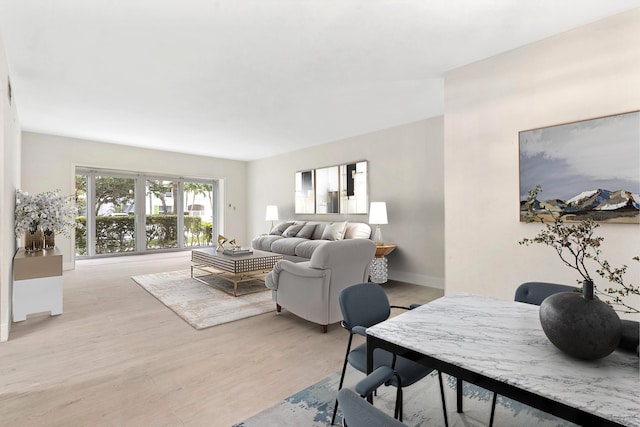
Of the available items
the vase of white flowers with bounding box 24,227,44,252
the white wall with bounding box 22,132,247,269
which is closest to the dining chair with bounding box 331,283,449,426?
the vase of white flowers with bounding box 24,227,44,252

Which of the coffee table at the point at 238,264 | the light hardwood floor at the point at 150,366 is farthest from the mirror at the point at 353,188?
the light hardwood floor at the point at 150,366

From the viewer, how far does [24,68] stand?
10.5ft

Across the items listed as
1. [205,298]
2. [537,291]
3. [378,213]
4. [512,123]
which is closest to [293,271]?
[205,298]

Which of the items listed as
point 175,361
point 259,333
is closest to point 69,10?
point 175,361

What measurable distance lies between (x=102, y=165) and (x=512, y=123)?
7.43 metres

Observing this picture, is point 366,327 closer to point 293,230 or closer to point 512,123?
point 512,123

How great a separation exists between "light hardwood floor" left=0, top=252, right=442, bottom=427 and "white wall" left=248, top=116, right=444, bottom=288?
240cm

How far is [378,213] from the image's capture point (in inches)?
198

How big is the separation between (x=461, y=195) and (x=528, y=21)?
4.99 ft

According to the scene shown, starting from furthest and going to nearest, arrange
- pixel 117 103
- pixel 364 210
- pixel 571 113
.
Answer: pixel 364 210 < pixel 117 103 < pixel 571 113

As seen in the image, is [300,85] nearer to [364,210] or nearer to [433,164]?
[433,164]

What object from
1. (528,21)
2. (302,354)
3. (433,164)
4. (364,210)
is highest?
(528,21)

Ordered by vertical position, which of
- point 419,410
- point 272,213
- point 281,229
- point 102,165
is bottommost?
point 419,410

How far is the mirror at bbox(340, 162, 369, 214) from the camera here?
19.1ft
